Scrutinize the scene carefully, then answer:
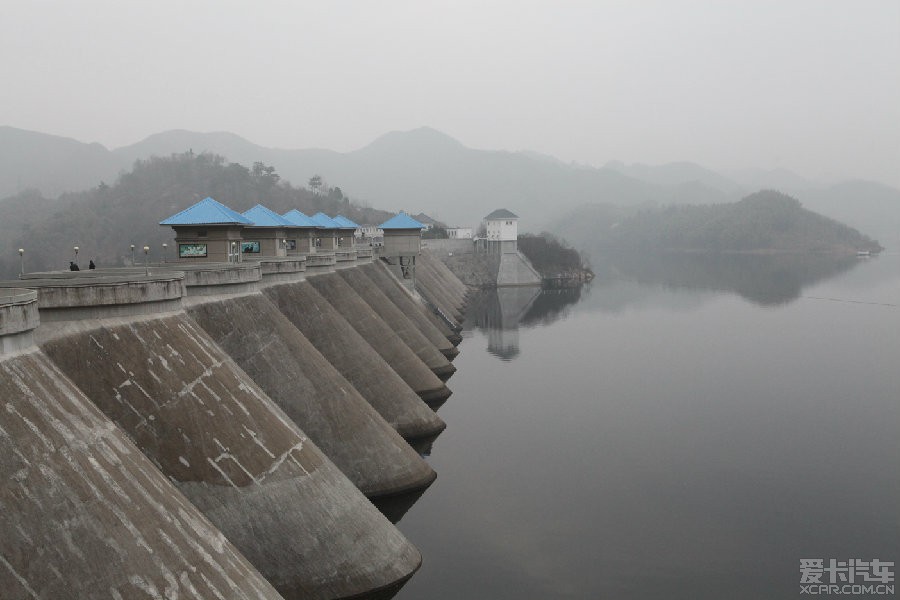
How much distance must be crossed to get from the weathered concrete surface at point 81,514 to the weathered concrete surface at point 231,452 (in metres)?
2.90

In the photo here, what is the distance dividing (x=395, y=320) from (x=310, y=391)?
72.3 feet

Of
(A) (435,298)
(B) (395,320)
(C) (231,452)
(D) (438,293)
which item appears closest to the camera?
(C) (231,452)

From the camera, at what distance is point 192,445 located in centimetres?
1627

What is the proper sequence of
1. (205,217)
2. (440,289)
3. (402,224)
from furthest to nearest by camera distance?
(440,289), (402,224), (205,217)

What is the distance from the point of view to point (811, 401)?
4141cm

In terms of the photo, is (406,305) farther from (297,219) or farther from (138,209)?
(138,209)

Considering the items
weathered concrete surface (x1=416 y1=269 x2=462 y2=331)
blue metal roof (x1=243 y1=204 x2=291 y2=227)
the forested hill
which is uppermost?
the forested hill

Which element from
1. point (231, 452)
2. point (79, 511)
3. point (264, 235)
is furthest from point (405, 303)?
point (79, 511)

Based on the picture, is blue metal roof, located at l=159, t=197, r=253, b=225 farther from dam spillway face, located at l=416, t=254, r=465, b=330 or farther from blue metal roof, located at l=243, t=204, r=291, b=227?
dam spillway face, located at l=416, t=254, r=465, b=330

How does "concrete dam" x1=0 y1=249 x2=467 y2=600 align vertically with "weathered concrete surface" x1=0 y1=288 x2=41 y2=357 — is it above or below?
below

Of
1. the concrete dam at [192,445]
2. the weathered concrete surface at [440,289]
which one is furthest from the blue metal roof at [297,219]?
the concrete dam at [192,445]

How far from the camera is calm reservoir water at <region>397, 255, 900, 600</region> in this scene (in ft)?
70.5

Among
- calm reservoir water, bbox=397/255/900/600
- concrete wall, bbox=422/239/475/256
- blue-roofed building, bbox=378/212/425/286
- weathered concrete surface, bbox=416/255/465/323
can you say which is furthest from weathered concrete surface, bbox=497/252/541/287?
blue-roofed building, bbox=378/212/425/286

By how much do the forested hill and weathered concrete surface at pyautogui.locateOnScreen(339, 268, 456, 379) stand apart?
7805 centimetres
